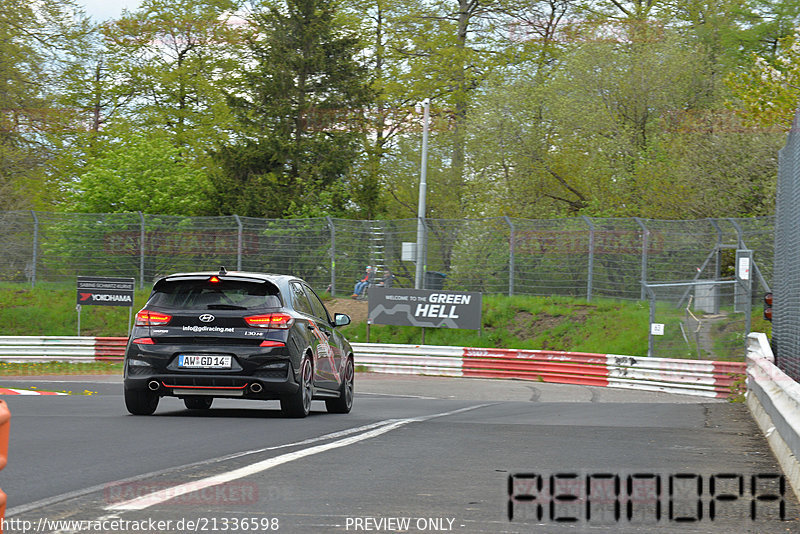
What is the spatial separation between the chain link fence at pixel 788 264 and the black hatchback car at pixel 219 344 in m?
5.09

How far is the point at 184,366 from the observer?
11969 mm

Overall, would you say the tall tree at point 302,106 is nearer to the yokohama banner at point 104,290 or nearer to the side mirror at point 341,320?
the yokohama banner at point 104,290

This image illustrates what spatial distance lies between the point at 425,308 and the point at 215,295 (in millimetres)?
22922

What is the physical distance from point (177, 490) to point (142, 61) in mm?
52034

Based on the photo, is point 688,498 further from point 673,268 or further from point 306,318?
point 673,268

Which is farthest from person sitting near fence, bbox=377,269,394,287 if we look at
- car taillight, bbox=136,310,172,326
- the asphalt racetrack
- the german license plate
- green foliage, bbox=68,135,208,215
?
the german license plate

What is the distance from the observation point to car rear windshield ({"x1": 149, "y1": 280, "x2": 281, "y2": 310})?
1213 cm

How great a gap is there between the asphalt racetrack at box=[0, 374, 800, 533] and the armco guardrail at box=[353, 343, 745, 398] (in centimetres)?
1283

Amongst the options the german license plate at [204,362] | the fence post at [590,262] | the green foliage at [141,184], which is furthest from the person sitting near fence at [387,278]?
the german license plate at [204,362]

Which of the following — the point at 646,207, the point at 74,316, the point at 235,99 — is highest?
the point at 235,99

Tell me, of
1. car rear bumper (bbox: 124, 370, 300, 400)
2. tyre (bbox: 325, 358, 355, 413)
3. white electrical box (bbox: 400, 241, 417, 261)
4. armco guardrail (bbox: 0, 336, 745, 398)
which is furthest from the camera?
white electrical box (bbox: 400, 241, 417, 261)

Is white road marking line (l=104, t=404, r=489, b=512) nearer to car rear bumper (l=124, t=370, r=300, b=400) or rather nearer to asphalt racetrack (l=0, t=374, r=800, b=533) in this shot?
asphalt racetrack (l=0, t=374, r=800, b=533)

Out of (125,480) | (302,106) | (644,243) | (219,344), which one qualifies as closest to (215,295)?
(219,344)

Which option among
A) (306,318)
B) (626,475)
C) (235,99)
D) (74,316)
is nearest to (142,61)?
(235,99)
